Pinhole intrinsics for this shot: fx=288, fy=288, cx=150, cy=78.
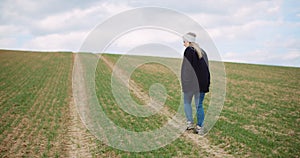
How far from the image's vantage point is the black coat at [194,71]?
8.01m

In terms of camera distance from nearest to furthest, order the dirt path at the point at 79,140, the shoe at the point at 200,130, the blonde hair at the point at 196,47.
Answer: the dirt path at the point at 79,140
the blonde hair at the point at 196,47
the shoe at the point at 200,130

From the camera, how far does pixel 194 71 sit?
8.07 meters

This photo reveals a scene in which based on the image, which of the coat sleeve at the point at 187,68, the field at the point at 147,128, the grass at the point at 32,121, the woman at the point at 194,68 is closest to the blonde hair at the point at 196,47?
the woman at the point at 194,68

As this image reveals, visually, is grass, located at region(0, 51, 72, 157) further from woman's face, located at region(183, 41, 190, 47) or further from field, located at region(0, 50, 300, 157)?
woman's face, located at region(183, 41, 190, 47)

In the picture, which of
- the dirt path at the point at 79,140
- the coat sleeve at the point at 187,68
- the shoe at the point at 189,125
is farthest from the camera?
the shoe at the point at 189,125

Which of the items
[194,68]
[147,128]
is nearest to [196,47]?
[194,68]

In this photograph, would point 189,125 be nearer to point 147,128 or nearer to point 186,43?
point 147,128

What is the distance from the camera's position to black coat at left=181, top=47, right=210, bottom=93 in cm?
801

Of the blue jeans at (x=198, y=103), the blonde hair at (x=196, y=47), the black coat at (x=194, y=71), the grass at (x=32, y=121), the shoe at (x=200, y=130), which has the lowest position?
the grass at (x=32, y=121)

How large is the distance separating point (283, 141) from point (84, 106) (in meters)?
8.98

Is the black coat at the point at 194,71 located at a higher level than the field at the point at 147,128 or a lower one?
higher

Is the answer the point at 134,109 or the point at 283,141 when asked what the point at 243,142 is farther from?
the point at 134,109

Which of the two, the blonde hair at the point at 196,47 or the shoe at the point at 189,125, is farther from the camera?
the shoe at the point at 189,125

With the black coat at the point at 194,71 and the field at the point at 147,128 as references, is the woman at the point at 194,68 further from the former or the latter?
the field at the point at 147,128
